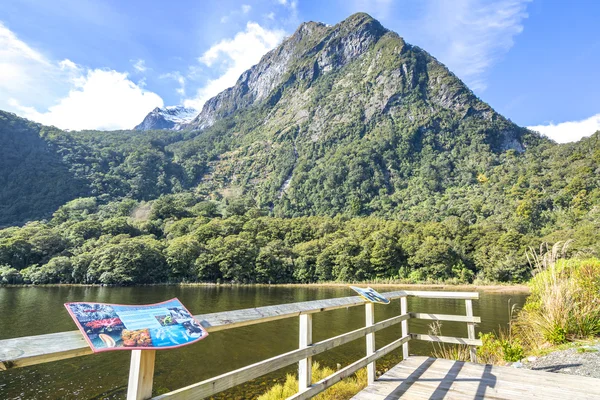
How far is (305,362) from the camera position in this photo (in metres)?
2.95

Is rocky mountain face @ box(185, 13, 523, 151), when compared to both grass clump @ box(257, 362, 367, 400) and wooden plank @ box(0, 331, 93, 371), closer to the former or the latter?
grass clump @ box(257, 362, 367, 400)

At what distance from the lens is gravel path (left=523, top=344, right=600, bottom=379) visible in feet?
15.0

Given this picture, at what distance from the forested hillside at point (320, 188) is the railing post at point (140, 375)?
163ft

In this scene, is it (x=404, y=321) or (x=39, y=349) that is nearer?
(x=39, y=349)

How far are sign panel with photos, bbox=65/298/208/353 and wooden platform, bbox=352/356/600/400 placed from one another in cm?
256

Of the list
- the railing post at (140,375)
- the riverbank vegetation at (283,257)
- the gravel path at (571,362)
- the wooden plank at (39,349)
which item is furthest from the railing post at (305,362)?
the riverbank vegetation at (283,257)

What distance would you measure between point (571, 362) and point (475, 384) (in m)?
2.13

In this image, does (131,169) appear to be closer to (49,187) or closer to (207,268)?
(49,187)

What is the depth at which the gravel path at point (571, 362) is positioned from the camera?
458 cm

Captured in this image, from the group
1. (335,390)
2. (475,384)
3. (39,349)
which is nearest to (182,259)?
(335,390)

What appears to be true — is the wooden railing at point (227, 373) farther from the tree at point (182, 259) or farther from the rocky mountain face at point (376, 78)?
the rocky mountain face at point (376, 78)

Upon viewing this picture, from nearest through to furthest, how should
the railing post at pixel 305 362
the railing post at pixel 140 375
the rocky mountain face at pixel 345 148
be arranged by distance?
the railing post at pixel 140 375 < the railing post at pixel 305 362 < the rocky mountain face at pixel 345 148

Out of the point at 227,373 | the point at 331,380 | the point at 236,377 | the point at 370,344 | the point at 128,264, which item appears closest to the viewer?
the point at 227,373

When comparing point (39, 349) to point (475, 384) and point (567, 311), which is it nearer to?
point (475, 384)
